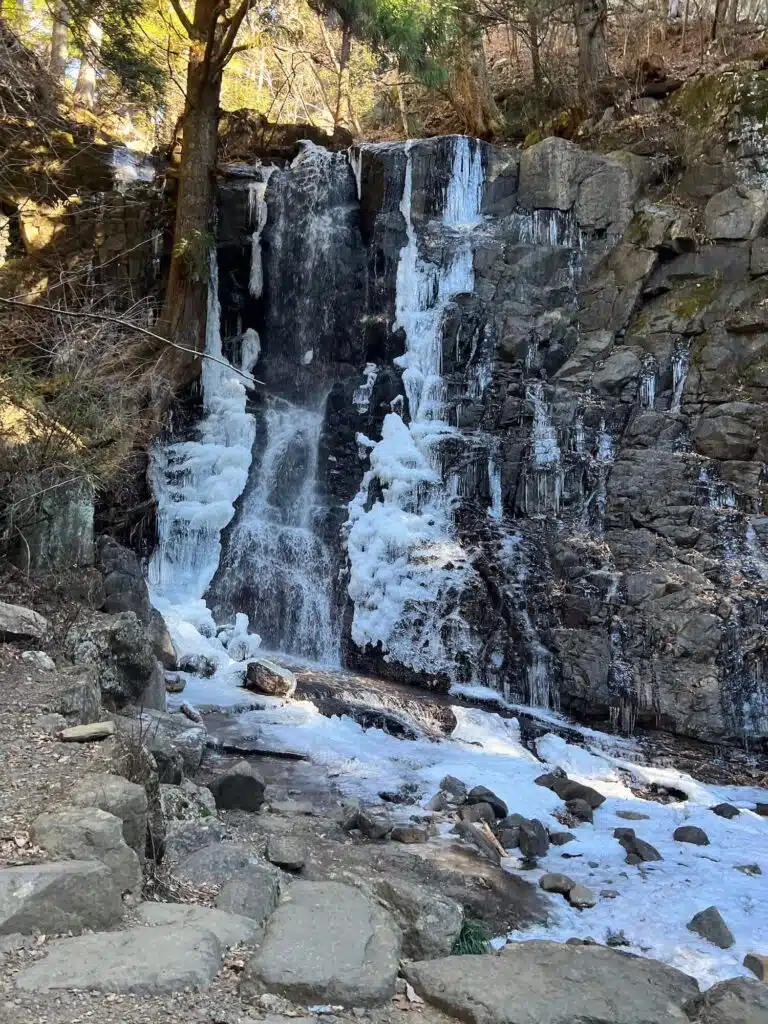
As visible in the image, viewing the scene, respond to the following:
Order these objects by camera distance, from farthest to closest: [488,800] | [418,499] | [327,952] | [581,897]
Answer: [418,499], [488,800], [581,897], [327,952]

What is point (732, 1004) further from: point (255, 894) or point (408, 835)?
point (408, 835)

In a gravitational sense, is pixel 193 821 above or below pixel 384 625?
below

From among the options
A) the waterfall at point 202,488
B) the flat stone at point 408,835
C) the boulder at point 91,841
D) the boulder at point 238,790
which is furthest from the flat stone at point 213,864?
the waterfall at point 202,488

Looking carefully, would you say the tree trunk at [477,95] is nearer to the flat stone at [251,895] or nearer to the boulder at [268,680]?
the boulder at [268,680]

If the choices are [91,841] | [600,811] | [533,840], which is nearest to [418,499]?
[600,811]

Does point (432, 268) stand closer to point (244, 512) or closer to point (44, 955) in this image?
point (244, 512)

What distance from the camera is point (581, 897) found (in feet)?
16.8

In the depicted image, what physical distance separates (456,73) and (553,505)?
9.96 meters

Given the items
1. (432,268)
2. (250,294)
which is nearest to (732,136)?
(432,268)

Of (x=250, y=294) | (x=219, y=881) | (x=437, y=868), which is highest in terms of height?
(x=250, y=294)

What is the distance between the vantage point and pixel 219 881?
11.7 ft

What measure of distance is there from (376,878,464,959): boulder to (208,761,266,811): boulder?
158cm

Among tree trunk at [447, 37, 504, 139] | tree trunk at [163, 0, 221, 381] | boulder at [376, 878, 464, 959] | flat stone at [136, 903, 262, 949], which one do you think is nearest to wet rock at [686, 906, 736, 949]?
boulder at [376, 878, 464, 959]

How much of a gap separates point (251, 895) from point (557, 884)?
8.69 ft
